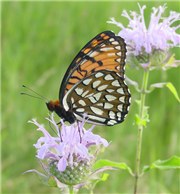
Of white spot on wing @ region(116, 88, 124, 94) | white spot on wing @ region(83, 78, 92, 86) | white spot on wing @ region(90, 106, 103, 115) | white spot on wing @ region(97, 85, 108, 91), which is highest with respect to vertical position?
white spot on wing @ region(83, 78, 92, 86)

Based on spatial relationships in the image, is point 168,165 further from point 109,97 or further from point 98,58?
point 98,58

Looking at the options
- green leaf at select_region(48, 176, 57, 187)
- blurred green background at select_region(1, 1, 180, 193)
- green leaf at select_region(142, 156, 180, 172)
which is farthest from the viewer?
blurred green background at select_region(1, 1, 180, 193)

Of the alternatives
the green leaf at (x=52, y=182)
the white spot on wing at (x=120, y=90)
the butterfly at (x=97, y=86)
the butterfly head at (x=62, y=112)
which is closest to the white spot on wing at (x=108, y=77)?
the butterfly at (x=97, y=86)

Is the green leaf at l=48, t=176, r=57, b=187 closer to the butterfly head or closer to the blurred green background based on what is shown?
the butterfly head

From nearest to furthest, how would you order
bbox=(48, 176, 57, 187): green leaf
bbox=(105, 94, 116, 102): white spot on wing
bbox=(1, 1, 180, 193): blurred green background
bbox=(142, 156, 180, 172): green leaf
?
bbox=(48, 176, 57, 187): green leaf < bbox=(142, 156, 180, 172): green leaf < bbox=(105, 94, 116, 102): white spot on wing < bbox=(1, 1, 180, 193): blurred green background

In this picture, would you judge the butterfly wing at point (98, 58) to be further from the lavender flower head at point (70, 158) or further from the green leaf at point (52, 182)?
the green leaf at point (52, 182)

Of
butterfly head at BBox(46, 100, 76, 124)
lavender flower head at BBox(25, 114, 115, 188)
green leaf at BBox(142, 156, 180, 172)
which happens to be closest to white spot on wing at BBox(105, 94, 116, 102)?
butterfly head at BBox(46, 100, 76, 124)

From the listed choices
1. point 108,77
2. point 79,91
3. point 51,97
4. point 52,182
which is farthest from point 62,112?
point 51,97
